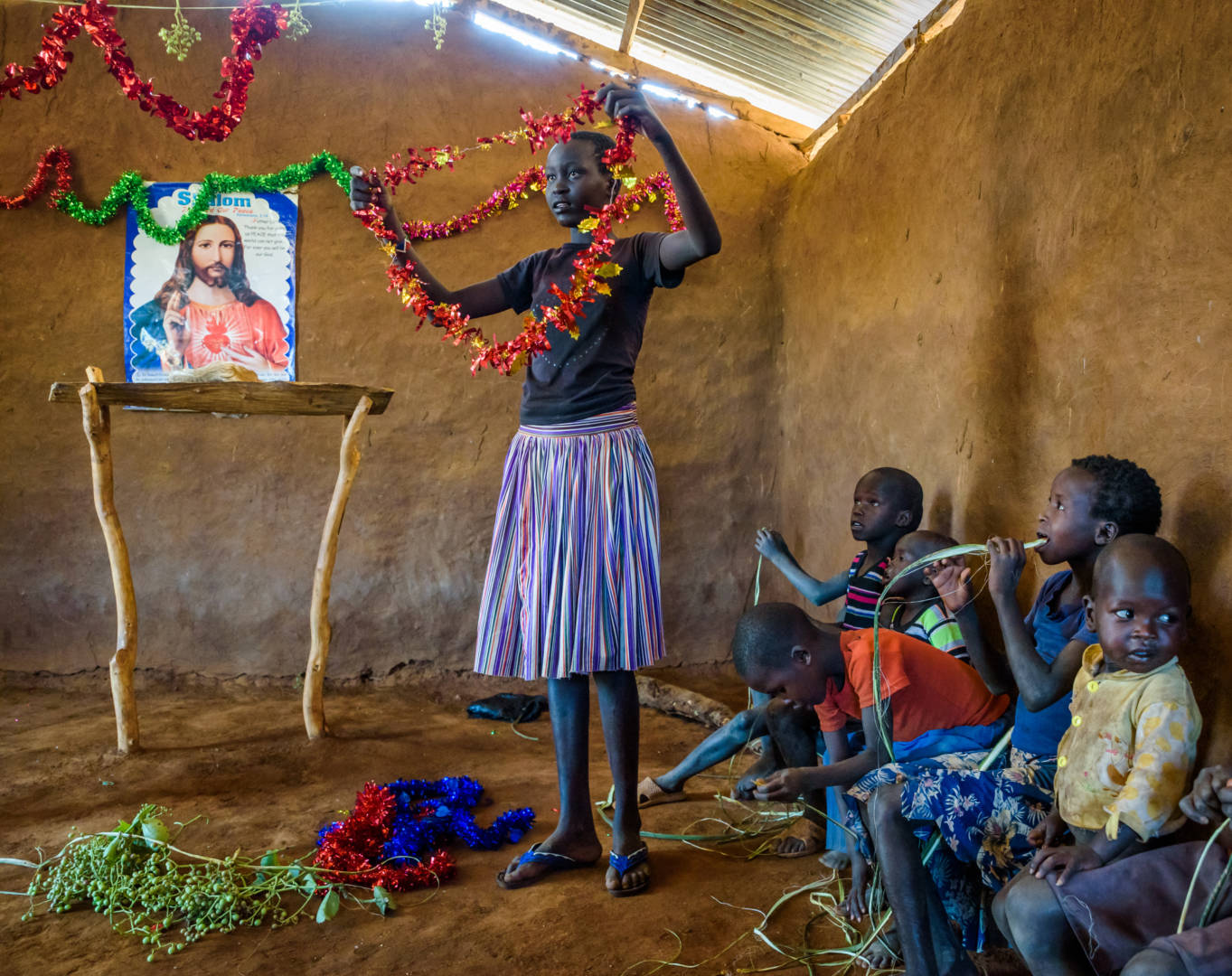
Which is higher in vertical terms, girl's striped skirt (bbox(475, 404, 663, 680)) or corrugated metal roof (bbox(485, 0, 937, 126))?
corrugated metal roof (bbox(485, 0, 937, 126))

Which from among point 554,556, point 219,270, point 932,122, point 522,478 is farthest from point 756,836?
point 219,270

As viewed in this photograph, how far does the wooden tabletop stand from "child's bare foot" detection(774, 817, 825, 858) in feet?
7.64

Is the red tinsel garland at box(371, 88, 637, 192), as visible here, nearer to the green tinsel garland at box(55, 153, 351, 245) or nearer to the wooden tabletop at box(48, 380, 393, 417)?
the green tinsel garland at box(55, 153, 351, 245)

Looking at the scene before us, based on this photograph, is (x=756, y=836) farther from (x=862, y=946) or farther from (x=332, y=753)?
(x=332, y=753)

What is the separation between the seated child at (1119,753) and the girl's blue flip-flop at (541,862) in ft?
4.09

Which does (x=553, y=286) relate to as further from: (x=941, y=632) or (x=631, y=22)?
(x=631, y=22)

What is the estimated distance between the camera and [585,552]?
2.54 meters

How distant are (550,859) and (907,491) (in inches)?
63.7

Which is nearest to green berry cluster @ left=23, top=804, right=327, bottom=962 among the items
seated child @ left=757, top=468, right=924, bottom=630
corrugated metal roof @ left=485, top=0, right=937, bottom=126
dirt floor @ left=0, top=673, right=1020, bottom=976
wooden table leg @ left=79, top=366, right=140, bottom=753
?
dirt floor @ left=0, top=673, right=1020, bottom=976

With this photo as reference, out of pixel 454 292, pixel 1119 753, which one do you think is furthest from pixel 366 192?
pixel 1119 753

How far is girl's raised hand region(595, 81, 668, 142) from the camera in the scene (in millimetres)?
2236

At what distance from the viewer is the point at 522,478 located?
2631mm

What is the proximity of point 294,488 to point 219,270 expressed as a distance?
3.90 ft

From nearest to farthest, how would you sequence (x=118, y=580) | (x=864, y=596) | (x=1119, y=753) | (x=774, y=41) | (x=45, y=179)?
(x=1119, y=753) < (x=864, y=596) < (x=118, y=580) < (x=774, y=41) < (x=45, y=179)
